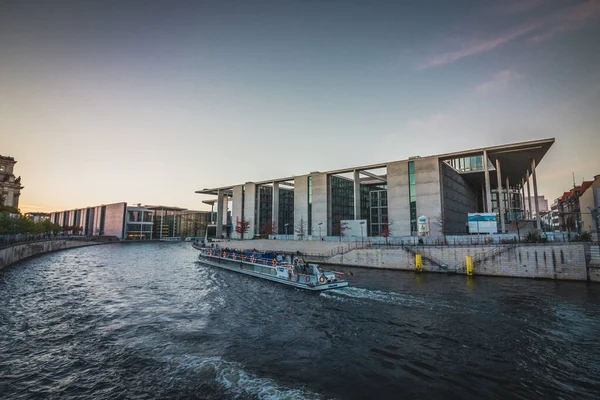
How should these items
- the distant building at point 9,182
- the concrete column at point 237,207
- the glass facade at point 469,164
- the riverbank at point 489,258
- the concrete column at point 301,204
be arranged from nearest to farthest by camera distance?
1. the riverbank at point 489,258
2. the glass facade at point 469,164
3. the concrete column at point 301,204
4. the distant building at point 9,182
5. the concrete column at point 237,207

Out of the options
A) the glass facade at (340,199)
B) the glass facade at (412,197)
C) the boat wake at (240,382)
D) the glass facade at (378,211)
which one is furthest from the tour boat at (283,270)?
the glass facade at (378,211)

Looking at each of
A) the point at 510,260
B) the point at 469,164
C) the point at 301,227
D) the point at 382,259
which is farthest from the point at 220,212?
the point at 510,260

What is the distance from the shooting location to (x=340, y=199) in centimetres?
9344

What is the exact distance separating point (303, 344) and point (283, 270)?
62.7 ft

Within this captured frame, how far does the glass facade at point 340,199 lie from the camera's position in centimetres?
8885

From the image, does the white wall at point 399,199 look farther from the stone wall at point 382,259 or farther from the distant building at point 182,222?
the distant building at point 182,222

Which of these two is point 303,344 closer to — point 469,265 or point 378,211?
point 469,265

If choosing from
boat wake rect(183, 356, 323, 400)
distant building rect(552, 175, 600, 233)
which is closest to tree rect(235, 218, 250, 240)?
distant building rect(552, 175, 600, 233)

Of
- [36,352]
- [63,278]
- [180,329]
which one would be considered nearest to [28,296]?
[63,278]

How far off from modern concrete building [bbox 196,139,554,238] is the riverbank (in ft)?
58.0

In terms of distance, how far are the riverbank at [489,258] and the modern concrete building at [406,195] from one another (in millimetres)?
17665

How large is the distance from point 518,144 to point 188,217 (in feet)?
611

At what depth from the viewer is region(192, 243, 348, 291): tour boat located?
30062 mm

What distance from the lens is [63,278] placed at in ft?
119
